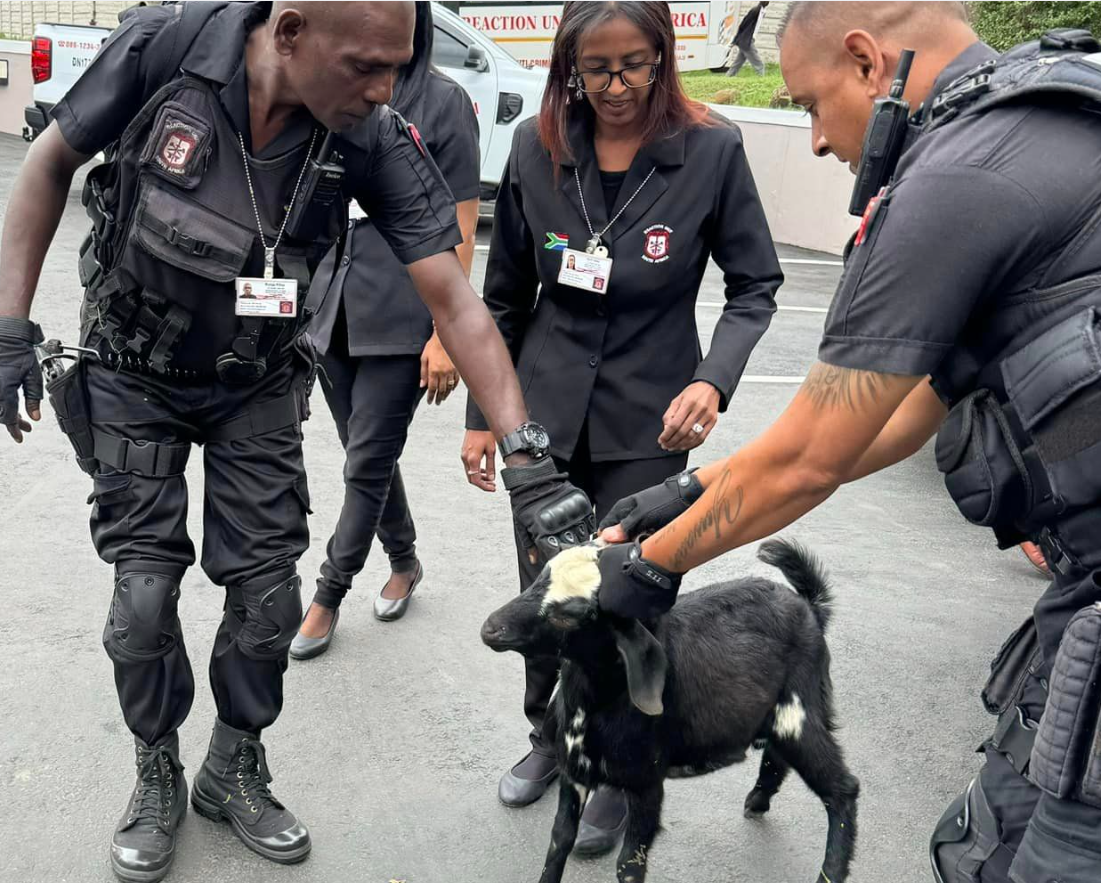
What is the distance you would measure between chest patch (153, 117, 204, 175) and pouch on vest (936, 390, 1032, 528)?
5.94 feet

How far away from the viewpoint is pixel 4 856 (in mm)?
3070

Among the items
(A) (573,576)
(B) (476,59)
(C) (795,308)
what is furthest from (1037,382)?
(B) (476,59)

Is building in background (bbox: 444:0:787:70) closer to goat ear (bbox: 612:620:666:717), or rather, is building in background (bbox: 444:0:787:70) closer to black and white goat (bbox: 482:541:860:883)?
black and white goat (bbox: 482:541:860:883)

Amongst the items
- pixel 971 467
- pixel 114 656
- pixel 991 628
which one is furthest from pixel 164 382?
pixel 991 628

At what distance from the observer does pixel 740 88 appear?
718 inches

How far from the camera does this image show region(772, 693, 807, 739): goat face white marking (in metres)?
3.16

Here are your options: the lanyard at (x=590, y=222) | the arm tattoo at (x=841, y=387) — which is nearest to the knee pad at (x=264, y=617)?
the lanyard at (x=590, y=222)

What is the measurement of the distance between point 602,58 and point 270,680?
74.9 inches

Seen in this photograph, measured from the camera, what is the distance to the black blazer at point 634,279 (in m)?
3.21

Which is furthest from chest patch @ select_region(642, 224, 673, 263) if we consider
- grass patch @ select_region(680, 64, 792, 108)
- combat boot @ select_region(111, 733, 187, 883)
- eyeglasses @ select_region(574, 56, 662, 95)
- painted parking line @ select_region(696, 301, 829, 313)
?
grass patch @ select_region(680, 64, 792, 108)

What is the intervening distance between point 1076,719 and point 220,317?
6.89 ft

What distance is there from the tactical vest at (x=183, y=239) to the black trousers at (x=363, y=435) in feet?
3.52

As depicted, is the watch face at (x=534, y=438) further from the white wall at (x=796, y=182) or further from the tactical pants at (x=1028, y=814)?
the white wall at (x=796, y=182)

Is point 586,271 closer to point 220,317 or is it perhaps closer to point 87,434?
point 220,317
